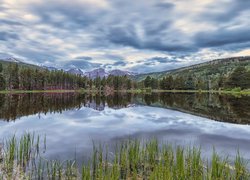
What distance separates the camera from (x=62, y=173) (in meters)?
13.0

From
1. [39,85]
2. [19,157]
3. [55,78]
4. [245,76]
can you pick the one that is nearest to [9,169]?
[19,157]

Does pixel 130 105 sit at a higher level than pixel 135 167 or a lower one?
higher

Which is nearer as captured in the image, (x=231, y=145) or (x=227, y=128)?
(x=231, y=145)

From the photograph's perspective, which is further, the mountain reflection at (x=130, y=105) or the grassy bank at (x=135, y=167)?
the mountain reflection at (x=130, y=105)

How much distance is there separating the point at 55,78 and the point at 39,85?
21825 mm

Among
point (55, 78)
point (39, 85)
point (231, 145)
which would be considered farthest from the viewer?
point (55, 78)

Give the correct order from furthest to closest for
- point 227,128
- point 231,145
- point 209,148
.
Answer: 1. point 227,128
2. point 231,145
3. point 209,148

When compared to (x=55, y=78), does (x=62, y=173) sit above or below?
below

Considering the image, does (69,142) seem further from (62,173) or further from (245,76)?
(245,76)

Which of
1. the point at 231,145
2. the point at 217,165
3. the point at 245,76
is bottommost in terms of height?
the point at 231,145

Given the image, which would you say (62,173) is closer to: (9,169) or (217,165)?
(9,169)

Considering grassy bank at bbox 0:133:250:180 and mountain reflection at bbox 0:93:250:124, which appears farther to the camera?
mountain reflection at bbox 0:93:250:124

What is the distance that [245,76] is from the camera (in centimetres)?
14950

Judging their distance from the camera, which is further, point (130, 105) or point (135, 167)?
point (130, 105)
